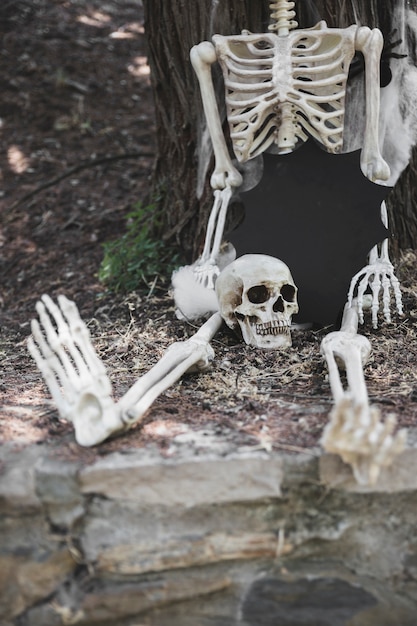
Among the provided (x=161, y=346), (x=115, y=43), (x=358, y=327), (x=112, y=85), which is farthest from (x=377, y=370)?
(x=115, y=43)

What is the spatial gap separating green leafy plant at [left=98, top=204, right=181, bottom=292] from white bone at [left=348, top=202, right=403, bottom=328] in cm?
127

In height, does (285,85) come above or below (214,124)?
above

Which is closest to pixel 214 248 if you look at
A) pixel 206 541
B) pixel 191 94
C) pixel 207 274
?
pixel 207 274

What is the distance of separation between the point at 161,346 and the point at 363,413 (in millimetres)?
1594

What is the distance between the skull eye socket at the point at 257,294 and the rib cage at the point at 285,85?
27.1 inches

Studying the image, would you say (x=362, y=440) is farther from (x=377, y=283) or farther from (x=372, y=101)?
(x=372, y=101)

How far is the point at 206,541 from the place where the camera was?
2.43 meters

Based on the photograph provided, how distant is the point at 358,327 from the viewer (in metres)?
3.64

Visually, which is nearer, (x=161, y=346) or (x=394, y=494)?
(x=394, y=494)

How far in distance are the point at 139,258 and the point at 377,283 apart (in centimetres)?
161

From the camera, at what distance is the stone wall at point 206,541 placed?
240cm

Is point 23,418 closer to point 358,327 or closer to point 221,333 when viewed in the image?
point 221,333

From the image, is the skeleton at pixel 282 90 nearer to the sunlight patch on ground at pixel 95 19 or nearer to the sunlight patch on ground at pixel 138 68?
the sunlight patch on ground at pixel 138 68

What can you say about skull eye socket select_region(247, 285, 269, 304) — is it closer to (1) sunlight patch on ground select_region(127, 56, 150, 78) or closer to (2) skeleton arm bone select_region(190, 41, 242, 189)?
(2) skeleton arm bone select_region(190, 41, 242, 189)
